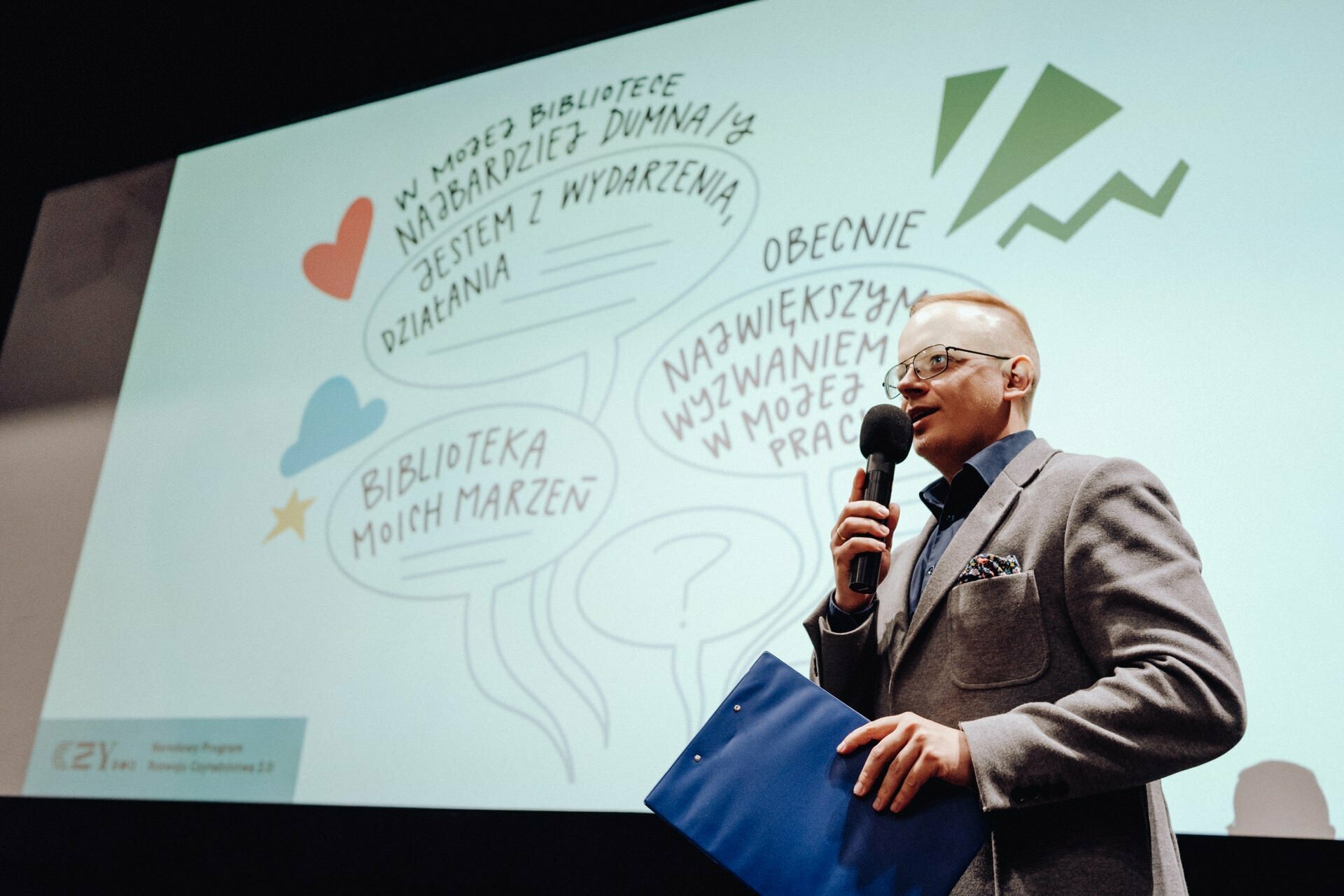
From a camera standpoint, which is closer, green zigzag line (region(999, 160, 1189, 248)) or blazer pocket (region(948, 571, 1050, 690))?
blazer pocket (region(948, 571, 1050, 690))

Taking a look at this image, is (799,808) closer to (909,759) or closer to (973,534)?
(909,759)

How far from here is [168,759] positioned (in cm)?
256

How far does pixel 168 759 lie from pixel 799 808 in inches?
80.9

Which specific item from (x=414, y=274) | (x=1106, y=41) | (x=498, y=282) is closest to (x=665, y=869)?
(x=498, y=282)

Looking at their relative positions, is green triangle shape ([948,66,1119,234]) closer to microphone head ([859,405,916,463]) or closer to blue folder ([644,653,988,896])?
microphone head ([859,405,916,463])

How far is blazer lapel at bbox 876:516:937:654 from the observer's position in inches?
53.6

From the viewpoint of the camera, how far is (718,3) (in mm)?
2613

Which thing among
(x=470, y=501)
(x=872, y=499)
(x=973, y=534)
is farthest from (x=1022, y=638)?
(x=470, y=501)

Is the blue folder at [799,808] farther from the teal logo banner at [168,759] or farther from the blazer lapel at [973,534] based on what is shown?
the teal logo banner at [168,759]

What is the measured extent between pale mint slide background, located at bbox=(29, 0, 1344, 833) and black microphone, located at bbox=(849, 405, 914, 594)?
63 centimetres

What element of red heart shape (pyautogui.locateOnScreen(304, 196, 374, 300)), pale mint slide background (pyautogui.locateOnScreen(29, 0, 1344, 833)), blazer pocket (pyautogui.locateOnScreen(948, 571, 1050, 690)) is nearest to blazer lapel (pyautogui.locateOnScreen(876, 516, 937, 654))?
blazer pocket (pyautogui.locateOnScreen(948, 571, 1050, 690))

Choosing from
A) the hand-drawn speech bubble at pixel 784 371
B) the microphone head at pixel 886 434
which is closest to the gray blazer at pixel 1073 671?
the microphone head at pixel 886 434

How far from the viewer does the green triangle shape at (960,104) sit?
7.23ft

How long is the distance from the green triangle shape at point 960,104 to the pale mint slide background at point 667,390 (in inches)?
0.9
